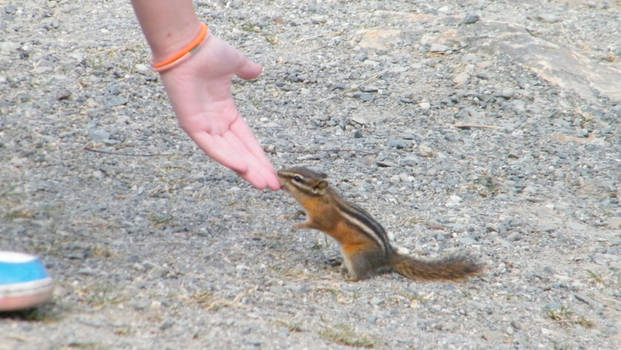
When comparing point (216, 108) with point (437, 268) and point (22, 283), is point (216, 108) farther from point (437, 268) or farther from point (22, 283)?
point (22, 283)

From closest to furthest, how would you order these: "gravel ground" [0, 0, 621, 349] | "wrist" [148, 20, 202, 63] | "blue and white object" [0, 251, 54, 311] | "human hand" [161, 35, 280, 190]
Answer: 1. "blue and white object" [0, 251, 54, 311]
2. "gravel ground" [0, 0, 621, 349]
3. "wrist" [148, 20, 202, 63]
4. "human hand" [161, 35, 280, 190]

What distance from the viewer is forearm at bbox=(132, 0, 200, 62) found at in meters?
3.46

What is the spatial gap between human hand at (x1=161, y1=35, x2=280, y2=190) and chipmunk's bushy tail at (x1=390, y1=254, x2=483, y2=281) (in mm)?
703

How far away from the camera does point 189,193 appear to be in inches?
178

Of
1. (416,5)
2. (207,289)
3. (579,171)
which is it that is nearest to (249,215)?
(207,289)

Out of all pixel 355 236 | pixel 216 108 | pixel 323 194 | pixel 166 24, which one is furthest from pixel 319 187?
pixel 166 24

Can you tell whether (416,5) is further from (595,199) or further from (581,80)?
(595,199)

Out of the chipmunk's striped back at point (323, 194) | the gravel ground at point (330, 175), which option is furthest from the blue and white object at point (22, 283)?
the chipmunk's striped back at point (323, 194)

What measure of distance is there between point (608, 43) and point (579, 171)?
2.46 metres

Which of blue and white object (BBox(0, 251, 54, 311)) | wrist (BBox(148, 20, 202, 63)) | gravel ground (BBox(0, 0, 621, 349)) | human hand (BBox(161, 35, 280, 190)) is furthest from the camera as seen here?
human hand (BBox(161, 35, 280, 190))

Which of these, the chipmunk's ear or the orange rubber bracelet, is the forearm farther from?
the chipmunk's ear

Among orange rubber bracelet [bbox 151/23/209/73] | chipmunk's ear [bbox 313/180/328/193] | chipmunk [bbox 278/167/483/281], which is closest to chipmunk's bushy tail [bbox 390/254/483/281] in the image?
chipmunk [bbox 278/167/483/281]

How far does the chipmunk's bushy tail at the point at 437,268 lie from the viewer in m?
3.98

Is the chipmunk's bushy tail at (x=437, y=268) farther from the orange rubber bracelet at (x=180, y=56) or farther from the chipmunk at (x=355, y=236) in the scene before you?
the orange rubber bracelet at (x=180, y=56)
